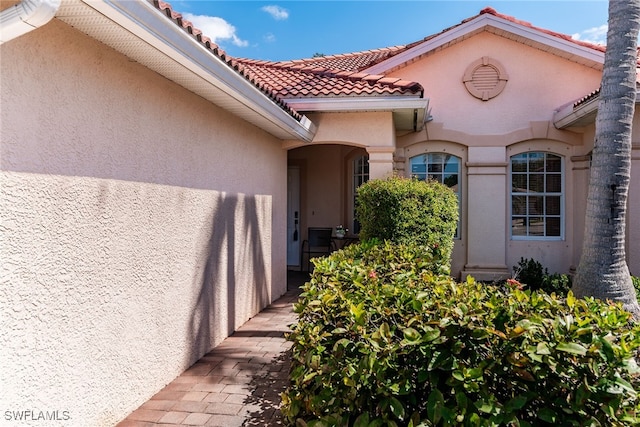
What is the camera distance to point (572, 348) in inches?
77.0

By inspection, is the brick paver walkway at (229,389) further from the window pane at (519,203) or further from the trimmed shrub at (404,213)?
the window pane at (519,203)

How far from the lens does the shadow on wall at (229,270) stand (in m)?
5.35

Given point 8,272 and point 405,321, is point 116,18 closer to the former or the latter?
point 8,272

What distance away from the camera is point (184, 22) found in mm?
3686

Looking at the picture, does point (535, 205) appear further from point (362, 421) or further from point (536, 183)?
point (362, 421)

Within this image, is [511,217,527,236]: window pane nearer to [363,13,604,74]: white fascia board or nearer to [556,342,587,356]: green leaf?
[363,13,604,74]: white fascia board

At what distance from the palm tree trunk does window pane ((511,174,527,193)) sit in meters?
3.75

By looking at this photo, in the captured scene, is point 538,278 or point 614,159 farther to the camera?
point 538,278

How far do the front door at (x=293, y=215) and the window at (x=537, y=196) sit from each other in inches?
230

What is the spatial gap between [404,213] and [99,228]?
4.72m

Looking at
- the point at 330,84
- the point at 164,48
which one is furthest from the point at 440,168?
the point at 164,48

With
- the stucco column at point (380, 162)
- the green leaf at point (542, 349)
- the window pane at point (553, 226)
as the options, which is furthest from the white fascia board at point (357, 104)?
the green leaf at point (542, 349)

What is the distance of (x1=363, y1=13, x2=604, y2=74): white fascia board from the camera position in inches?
385

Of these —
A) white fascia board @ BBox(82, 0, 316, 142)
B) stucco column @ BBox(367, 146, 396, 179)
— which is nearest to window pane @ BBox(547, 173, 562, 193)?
stucco column @ BBox(367, 146, 396, 179)
